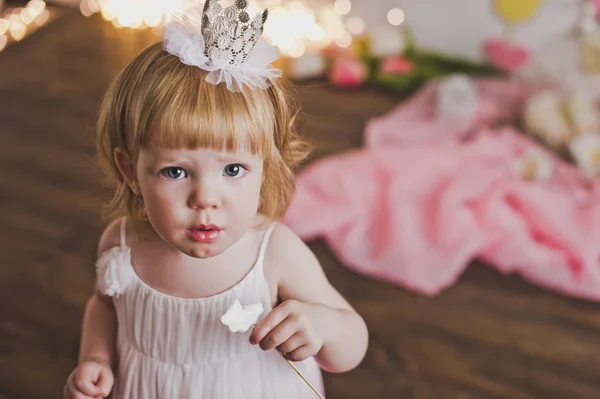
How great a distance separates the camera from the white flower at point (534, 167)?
2018mm

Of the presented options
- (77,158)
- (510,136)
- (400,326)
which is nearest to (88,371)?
(400,326)

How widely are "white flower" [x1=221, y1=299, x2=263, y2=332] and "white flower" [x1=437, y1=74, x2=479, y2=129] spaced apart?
163 centimetres

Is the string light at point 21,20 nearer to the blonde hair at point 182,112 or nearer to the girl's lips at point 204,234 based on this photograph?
the blonde hair at point 182,112

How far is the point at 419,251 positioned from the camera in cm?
179

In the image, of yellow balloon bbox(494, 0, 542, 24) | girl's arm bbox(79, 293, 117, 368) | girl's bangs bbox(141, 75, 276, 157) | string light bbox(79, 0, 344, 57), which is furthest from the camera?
string light bbox(79, 0, 344, 57)

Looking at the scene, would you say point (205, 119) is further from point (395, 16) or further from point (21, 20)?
point (21, 20)

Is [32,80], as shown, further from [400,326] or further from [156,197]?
[156,197]

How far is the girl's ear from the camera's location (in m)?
0.80

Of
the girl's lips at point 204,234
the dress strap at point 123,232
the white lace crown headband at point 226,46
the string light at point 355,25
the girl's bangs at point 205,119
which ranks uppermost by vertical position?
the white lace crown headband at point 226,46

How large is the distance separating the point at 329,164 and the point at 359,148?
21cm

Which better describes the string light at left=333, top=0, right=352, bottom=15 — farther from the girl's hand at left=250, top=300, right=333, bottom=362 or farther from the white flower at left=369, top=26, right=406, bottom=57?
the girl's hand at left=250, top=300, right=333, bottom=362

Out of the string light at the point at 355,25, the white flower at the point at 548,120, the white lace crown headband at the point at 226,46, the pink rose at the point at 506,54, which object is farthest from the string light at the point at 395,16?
the white lace crown headband at the point at 226,46

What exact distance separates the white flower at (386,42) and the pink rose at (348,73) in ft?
0.27

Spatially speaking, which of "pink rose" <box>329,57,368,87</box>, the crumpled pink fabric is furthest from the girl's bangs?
"pink rose" <box>329,57,368,87</box>
